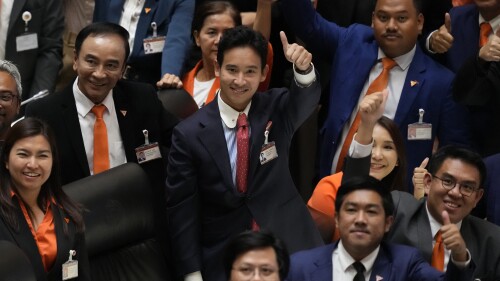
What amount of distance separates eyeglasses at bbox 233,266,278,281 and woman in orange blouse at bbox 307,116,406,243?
2.43 feet

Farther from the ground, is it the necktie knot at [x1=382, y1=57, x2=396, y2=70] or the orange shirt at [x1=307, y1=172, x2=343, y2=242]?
the necktie knot at [x1=382, y1=57, x2=396, y2=70]

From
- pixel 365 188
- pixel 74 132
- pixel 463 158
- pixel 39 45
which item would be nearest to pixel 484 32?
pixel 463 158

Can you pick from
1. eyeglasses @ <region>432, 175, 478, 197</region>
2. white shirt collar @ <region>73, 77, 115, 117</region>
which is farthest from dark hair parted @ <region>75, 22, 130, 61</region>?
Result: eyeglasses @ <region>432, 175, 478, 197</region>

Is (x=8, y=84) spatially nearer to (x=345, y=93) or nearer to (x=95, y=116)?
(x=95, y=116)

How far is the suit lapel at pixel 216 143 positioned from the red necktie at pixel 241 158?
39 millimetres

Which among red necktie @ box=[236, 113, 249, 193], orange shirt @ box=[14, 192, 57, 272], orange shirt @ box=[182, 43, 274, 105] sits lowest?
orange shirt @ box=[14, 192, 57, 272]

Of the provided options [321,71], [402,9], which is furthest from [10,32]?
[402,9]

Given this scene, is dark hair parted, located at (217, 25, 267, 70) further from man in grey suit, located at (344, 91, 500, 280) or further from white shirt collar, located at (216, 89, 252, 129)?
man in grey suit, located at (344, 91, 500, 280)

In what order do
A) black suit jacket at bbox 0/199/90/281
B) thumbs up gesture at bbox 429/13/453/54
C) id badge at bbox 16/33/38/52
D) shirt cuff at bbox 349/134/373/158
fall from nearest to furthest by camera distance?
black suit jacket at bbox 0/199/90/281 < shirt cuff at bbox 349/134/373/158 < thumbs up gesture at bbox 429/13/453/54 < id badge at bbox 16/33/38/52

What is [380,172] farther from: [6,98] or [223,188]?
[6,98]

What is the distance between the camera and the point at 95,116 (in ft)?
15.6

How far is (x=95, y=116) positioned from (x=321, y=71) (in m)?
1.35

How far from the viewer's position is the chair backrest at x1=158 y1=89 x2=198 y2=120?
195 inches

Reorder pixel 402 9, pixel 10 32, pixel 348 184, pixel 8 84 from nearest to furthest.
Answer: pixel 348 184 → pixel 8 84 → pixel 402 9 → pixel 10 32
